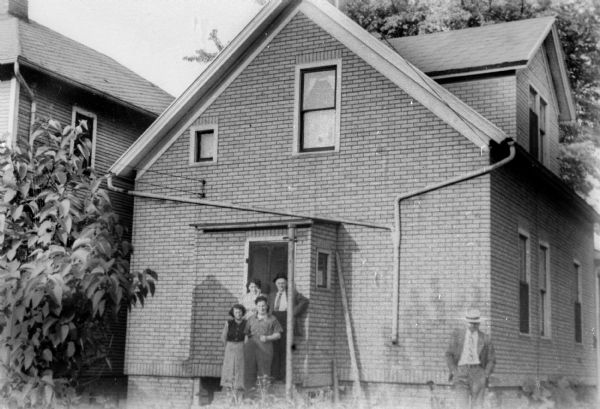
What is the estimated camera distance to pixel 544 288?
16750 mm

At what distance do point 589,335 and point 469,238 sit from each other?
8393mm

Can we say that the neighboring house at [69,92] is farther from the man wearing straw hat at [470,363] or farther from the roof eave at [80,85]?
the man wearing straw hat at [470,363]

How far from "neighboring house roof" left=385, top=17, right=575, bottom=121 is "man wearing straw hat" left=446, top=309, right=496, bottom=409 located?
540 cm

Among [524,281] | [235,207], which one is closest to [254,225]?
[235,207]

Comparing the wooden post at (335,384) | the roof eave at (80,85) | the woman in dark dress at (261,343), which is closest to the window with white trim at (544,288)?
the wooden post at (335,384)

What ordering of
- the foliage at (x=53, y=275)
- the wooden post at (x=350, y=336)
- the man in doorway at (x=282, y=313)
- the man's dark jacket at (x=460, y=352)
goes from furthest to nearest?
the wooden post at (x=350, y=336)
the man in doorway at (x=282, y=313)
the man's dark jacket at (x=460, y=352)
the foliage at (x=53, y=275)

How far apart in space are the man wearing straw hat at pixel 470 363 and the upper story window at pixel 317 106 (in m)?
4.40

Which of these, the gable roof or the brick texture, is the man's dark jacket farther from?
the brick texture

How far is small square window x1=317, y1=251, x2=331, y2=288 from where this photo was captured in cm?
1398

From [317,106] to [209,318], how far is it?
13.9 ft

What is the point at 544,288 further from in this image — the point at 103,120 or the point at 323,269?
the point at 103,120

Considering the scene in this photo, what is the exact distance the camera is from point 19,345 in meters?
7.74

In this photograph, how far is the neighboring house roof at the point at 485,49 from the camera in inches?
A: 603

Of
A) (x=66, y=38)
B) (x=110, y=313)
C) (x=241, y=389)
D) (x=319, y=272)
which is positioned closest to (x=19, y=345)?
(x=110, y=313)
